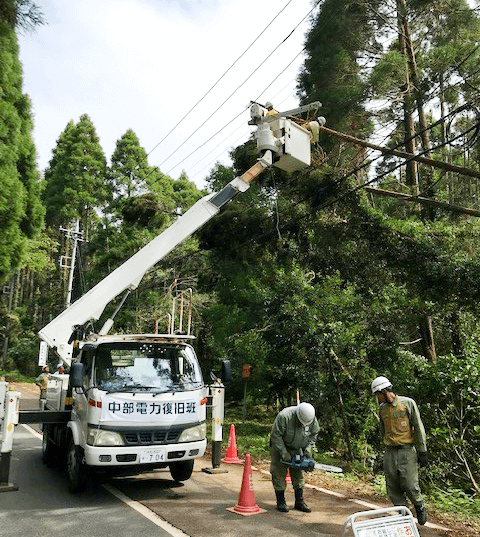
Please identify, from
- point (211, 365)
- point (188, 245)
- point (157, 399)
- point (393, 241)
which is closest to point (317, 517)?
point (157, 399)

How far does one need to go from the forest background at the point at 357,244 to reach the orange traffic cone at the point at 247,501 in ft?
10.9

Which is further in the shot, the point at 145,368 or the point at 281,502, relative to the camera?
the point at 145,368

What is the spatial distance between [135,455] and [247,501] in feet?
5.49

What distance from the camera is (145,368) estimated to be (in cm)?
811

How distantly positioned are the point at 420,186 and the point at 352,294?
16.9 ft

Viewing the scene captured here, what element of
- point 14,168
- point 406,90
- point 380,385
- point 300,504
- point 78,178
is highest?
point 78,178

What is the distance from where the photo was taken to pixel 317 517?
22.8ft

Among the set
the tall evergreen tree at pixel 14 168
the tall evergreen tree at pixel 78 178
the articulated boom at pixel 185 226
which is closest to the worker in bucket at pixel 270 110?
the articulated boom at pixel 185 226

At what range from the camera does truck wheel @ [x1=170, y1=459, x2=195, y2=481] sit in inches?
333

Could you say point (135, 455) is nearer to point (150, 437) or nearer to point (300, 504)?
point (150, 437)

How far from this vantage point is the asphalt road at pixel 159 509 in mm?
6289

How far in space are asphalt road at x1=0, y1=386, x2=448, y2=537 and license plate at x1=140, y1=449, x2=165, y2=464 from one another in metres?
0.61

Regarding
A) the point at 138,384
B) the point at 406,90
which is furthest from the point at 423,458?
the point at 406,90

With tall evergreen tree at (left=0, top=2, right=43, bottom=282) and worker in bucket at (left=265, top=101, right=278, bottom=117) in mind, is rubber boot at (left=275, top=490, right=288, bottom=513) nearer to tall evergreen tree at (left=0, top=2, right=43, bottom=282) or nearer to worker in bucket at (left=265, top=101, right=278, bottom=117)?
worker in bucket at (left=265, top=101, right=278, bottom=117)
